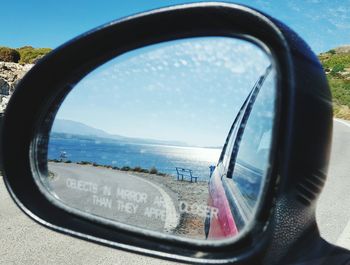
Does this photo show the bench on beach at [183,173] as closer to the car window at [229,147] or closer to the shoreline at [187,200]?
the shoreline at [187,200]

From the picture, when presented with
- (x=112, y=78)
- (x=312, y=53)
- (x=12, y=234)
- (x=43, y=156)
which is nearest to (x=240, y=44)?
(x=312, y=53)

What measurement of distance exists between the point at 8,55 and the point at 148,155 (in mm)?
52460

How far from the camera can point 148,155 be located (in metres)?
1.53

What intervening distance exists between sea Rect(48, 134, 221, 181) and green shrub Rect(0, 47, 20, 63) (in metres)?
51.3

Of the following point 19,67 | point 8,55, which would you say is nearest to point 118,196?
point 19,67

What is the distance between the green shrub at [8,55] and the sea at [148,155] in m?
51.3

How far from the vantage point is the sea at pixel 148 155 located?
1.44 metres

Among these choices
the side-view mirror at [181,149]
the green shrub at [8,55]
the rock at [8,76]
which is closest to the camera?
the side-view mirror at [181,149]

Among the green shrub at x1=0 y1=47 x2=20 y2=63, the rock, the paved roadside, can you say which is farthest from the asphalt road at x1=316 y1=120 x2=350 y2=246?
the green shrub at x1=0 y1=47 x2=20 y2=63

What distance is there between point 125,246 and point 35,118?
2.95ft

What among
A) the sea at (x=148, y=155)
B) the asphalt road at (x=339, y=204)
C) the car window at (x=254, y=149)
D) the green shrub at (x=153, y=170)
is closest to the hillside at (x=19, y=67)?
the car window at (x=254, y=149)

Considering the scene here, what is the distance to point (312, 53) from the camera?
122cm

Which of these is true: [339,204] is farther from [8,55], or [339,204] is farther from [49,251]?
[8,55]

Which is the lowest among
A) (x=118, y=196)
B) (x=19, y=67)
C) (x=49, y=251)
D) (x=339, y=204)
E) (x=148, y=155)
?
(x=49, y=251)
